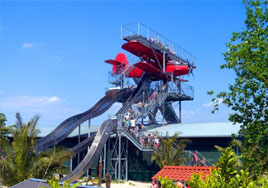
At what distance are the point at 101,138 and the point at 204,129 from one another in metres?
9.12

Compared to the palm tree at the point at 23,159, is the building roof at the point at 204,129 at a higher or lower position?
higher

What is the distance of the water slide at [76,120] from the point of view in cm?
2868

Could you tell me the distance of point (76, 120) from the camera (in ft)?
108

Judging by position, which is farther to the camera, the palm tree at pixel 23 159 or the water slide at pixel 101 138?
the water slide at pixel 101 138

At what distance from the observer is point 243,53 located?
14305mm

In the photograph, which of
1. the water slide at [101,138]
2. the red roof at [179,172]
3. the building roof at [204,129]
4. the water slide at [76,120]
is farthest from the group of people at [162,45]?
the red roof at [179,172]

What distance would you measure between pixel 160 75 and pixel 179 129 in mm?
6138

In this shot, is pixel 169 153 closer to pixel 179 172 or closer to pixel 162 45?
pixel 179 172

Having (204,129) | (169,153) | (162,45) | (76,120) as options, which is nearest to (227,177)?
(169,153)

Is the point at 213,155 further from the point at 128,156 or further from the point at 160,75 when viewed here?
the point at 160,75

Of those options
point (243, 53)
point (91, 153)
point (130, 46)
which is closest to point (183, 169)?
point (243, 53)

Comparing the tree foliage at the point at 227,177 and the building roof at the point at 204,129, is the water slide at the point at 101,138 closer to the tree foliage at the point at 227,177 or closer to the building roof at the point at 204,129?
the building roof at the point at 204,129

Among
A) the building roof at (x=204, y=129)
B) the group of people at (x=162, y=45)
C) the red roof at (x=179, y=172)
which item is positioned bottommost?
the red roof at (x=179, y=172)

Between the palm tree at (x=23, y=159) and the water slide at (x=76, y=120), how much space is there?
365 inches
